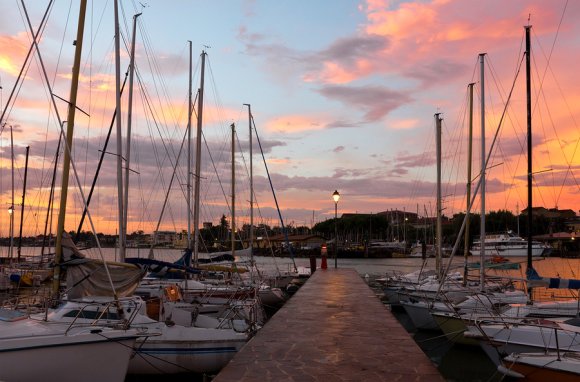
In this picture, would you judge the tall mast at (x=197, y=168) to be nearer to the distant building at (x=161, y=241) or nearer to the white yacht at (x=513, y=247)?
the distant building at (x=161, y=241)

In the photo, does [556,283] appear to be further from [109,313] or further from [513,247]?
[513,247]

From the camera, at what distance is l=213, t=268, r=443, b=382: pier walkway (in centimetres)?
771

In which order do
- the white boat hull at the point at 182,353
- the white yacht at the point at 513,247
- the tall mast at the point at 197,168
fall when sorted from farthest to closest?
the white yacht at the point at 513,247, the tall mast at the point at 197,168, the white boat hull at the point at 182,353

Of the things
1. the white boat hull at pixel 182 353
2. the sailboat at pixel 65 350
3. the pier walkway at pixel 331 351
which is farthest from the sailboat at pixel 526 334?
the sailboat at pixel 65 350

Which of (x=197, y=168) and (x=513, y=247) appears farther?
(x=513, y=247)

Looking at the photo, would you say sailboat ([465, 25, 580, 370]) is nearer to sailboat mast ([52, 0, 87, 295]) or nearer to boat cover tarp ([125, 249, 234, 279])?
boat cover tarp ([125, 249, 234, 279])

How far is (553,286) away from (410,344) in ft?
26.4

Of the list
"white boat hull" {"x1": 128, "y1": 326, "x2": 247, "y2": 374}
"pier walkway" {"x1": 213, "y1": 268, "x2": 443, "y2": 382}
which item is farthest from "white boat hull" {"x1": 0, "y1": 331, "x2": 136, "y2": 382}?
"pier walkway" {"x1": 213, "y1": 268, "x2": 443, "y2": 382}

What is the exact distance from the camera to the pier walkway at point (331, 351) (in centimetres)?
771

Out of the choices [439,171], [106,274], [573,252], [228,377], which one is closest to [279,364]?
[228,377]

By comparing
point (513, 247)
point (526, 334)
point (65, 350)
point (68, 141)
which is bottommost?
point (513, 247)

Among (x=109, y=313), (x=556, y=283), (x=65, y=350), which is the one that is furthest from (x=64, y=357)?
(x=556, y=283)

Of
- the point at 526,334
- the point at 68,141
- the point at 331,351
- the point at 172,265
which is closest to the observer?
the point at 331,351

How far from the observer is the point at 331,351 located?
30.5 feet
